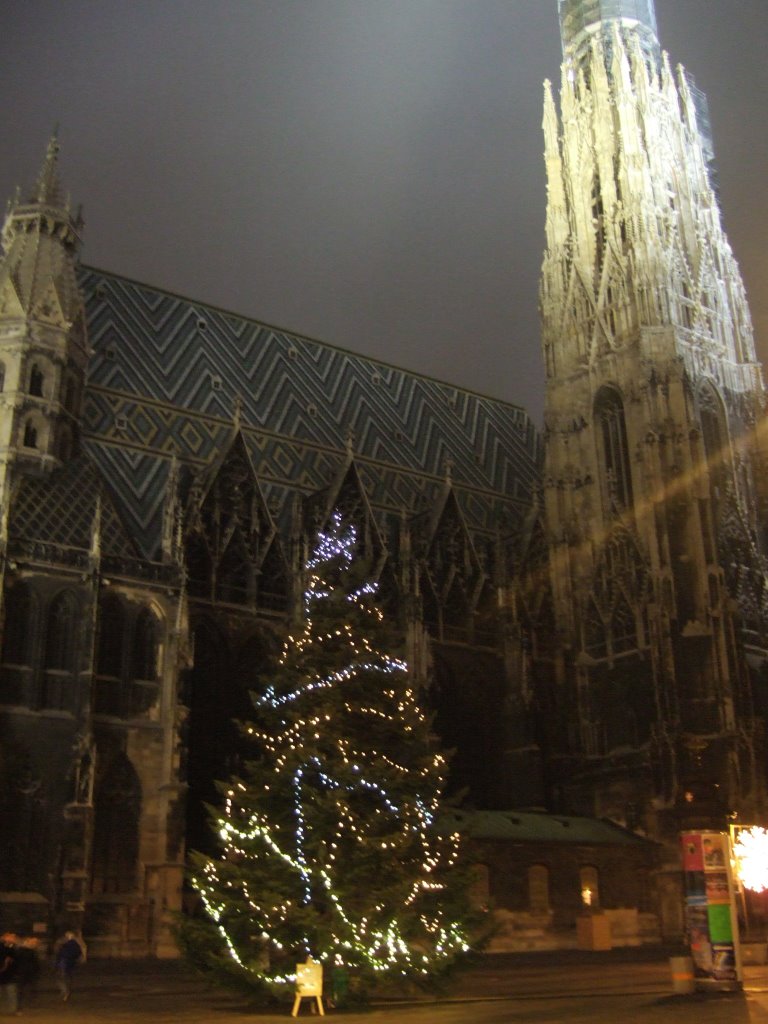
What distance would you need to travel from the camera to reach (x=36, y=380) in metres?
34.8

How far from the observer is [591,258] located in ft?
157

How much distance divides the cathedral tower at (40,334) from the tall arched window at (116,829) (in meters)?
8.76

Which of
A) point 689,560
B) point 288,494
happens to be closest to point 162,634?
point 288,494

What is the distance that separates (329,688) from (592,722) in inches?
1014

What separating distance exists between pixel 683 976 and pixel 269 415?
29.9 meters

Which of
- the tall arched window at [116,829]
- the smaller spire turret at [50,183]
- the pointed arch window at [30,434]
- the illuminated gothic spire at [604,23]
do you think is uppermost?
the illuminated gothic spire at [604,23]

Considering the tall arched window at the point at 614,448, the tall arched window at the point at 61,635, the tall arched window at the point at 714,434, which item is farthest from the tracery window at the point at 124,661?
the tall arched window at the point at 714,434

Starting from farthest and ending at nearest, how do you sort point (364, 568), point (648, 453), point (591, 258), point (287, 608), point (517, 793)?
1. point (591, 258)
2. point (648, 453)
3. point (517, 793)
4. point (287, 608)
5. point (364, 568)

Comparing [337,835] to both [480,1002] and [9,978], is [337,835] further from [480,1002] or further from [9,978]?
[9,978]

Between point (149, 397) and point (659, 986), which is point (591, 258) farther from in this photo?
point (659, 986)

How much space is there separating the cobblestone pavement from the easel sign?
26 centimetres

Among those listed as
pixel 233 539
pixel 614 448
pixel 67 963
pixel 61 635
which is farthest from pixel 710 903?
pixel 614 448

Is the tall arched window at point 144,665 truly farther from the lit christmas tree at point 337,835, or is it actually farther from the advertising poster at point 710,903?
the advertising poster at point 710,903

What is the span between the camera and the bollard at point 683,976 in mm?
17766
